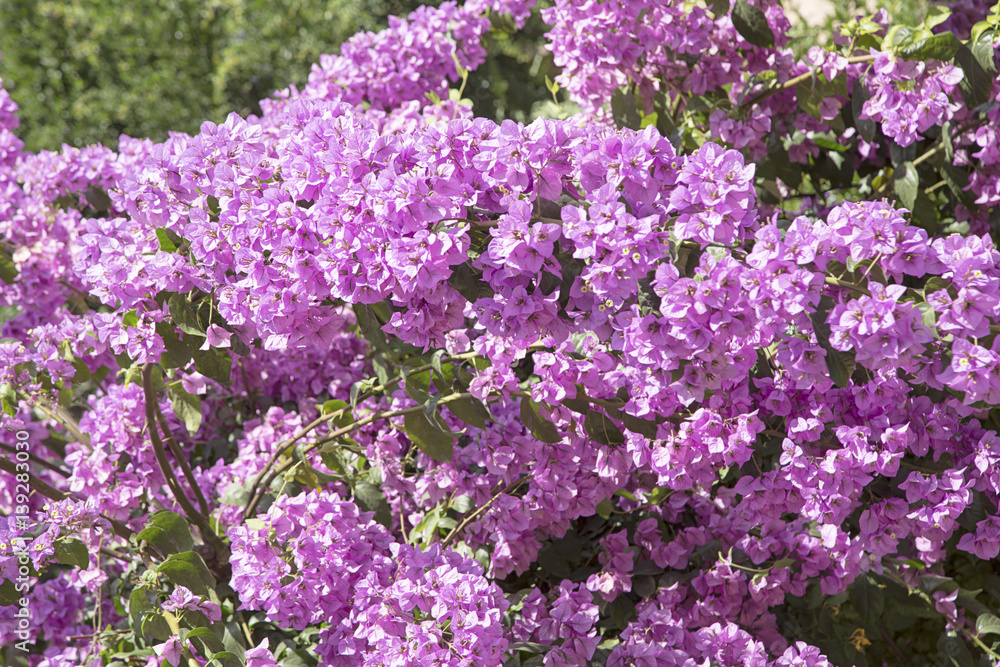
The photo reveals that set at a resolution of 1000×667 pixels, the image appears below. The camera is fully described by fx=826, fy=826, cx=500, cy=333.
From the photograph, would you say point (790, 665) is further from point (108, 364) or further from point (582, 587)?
point (108, 364)

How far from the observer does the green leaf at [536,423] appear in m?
1.66

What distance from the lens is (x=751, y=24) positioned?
2.09m

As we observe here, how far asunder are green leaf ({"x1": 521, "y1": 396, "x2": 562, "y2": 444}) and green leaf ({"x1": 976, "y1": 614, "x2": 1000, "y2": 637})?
4.13 ft

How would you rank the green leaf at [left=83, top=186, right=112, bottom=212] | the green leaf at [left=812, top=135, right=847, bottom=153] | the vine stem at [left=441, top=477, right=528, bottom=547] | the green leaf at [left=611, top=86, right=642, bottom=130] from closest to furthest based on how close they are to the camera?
the vine stem at [left=441, top=477, right=528, bottom=547] < the green leaf at [left=611, top=86, right=642, bottom=130] < the green leaf at [left=812, top=135, right=847, bottom=153] < the green leaf at [left=83, top=186, right=112, bottom=212]

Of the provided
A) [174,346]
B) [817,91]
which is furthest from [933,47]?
[174,346]

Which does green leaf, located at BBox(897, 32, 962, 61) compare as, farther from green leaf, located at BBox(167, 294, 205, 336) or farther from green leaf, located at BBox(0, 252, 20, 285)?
green leaf, located at BBox(0, 252, 20, 285)

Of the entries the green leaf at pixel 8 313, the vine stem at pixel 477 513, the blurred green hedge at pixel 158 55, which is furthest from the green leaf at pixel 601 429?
the blurred green hedge at pixel 158 55

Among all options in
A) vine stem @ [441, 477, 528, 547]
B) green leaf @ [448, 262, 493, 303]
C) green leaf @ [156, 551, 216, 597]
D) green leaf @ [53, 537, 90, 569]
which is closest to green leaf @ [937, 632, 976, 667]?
vine stem @ [441, 477, 528, 547]

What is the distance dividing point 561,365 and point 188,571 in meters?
0.90

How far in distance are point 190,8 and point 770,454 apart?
328 inches

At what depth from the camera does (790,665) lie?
69.8 inches

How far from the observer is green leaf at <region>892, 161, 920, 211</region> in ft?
6.88

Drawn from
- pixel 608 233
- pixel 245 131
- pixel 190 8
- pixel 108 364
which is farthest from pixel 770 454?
pixel 190 8

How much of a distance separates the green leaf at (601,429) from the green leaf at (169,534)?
37.1 inches
